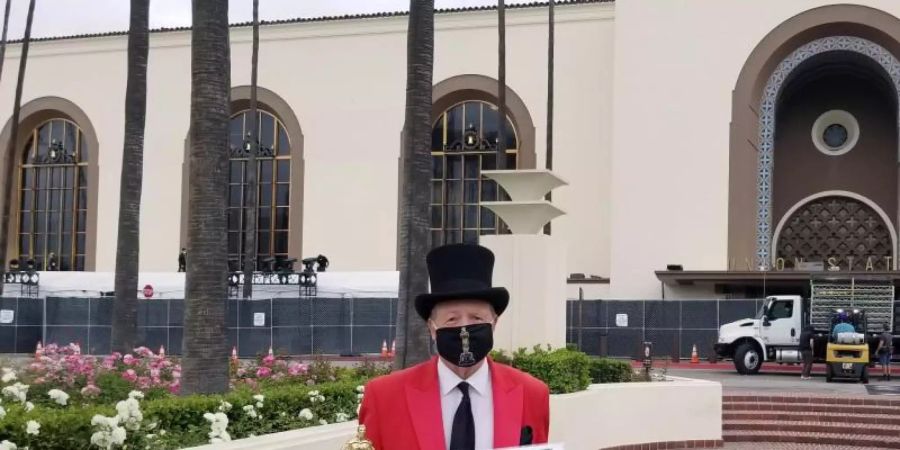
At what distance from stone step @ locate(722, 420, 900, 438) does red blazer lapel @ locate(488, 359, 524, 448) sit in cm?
1425

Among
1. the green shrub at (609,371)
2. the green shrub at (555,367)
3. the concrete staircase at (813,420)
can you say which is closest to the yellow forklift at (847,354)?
the concrete staircase at (813,420)

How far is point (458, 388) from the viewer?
4.23m

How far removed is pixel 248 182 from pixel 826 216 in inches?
684

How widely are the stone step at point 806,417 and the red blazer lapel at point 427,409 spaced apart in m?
14.7

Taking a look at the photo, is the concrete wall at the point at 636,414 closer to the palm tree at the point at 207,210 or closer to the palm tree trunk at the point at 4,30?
the palm tree at the point at 207,210

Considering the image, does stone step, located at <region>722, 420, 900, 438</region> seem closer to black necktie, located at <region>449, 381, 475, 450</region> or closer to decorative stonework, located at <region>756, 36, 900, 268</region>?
black necktie, located at <region>449, 381, 475, 450</region>

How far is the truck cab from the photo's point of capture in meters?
27.2

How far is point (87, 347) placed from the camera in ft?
99.9

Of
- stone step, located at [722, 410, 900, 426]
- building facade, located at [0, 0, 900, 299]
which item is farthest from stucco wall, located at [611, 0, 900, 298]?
stone step, located at [722, 410, 900, 426]

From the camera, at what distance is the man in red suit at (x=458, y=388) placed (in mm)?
4172

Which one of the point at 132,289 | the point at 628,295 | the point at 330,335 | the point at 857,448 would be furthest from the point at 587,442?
the point at 628,295

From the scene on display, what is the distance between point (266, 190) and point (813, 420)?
24.1m

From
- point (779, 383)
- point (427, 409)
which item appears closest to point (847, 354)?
point (779, 383)

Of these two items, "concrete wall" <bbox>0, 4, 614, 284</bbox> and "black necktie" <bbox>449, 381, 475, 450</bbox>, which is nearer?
"black necktie" <bbox>449, 381, 475, 450</bbox>
